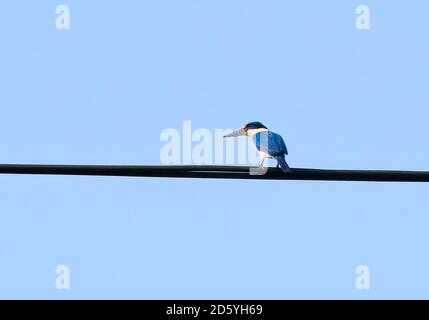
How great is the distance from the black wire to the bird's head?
2.40 meters

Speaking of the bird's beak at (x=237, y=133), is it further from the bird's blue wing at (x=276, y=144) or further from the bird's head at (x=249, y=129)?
the bird's blue wing at (x=276, y=144)

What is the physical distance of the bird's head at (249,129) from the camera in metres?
7.79

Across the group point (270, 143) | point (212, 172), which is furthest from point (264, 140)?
point (212, 172)

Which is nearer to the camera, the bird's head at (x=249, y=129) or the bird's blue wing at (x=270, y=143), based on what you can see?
the bird's blue wing at (x=270, y=143)

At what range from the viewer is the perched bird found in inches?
285

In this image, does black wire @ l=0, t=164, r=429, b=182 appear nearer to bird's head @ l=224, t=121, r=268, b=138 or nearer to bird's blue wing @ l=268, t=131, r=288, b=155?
bird's blue wing @ l=268, t=131, r=288, b=155

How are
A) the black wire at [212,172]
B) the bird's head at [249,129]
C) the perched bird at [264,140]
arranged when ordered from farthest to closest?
the bird's head at [249,129]
the perched bird at [264,140]
the black wire at [212,172]

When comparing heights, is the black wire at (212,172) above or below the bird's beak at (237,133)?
below

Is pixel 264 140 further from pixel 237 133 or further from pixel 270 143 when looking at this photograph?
pixel 237 133

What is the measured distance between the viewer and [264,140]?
7.61 m

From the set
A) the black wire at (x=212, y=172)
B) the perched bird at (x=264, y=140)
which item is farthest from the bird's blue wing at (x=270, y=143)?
the black wire at (x=212, y=172)

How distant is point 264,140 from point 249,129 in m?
0.32
